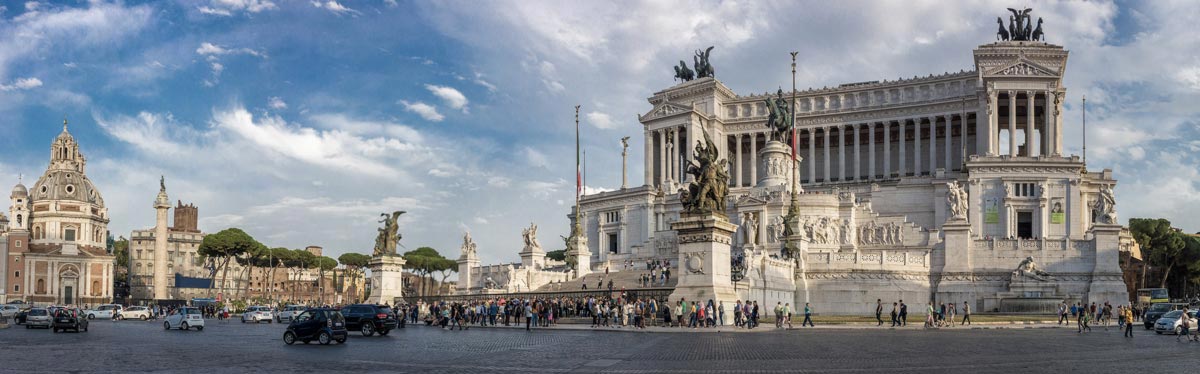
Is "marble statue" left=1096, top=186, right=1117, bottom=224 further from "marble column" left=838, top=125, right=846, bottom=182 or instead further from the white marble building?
"marble column" left=838, top=125, right=846, bottom=182

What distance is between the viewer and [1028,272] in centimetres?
5944

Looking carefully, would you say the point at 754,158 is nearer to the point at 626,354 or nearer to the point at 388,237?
the point at 388,237

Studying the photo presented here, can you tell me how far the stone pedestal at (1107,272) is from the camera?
2304 inches

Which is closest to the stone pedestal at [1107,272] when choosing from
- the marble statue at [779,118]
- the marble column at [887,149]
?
the marble statue at [779,118]

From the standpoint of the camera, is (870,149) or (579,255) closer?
(579,255)

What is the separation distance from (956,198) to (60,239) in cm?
11565

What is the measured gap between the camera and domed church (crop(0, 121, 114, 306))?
129375 mm

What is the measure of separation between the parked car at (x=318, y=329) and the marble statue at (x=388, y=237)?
70.4 ft

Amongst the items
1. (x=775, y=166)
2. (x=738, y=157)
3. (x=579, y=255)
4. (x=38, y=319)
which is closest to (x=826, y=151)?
(x=738, y=157)

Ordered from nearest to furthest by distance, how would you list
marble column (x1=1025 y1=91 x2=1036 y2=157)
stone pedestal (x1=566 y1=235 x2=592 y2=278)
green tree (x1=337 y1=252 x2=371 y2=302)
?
stone pedestal (x1=566 y1=235 x2=592 y2=278) < marble column (x1=1025 y1=91 x2=1036 y2=157) < green tree (x1=337 y1=252 x2=371 y2=302)

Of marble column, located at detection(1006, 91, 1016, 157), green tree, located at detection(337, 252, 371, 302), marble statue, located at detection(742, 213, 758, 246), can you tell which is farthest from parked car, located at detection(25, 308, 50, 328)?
green tree, located at detection(337, 252, 371, 302)

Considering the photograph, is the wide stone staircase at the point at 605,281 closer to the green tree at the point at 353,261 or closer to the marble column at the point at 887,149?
the marble column at the point at 887,149

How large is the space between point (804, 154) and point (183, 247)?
93.7 meters

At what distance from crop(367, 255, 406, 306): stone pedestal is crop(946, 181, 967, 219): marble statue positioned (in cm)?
3765
